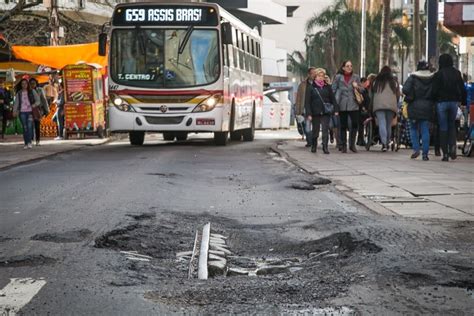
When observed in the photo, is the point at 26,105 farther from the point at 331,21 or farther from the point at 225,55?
the point at 331,21

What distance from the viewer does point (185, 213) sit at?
10.6 m

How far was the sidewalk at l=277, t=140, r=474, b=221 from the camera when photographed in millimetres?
11047

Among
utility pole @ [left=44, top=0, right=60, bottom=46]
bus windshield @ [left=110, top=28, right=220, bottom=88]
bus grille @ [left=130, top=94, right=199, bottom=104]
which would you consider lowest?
bus grille @ [left=130, top=94, right=199, bottom=104]

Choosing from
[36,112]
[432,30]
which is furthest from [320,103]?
[36,112]

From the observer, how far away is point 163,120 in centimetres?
2509

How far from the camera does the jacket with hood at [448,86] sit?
18.8 m

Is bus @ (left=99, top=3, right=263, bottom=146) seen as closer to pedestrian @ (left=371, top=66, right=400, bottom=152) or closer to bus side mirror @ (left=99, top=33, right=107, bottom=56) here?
bus side mirror @ (left=99, top=33, right=107, bottom=56)

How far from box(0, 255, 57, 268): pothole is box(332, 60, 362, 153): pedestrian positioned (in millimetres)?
14971

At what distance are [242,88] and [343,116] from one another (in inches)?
324

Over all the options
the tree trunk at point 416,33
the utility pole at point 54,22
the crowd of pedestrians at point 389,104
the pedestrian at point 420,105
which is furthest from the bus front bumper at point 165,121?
the tree trunk at point 416,33

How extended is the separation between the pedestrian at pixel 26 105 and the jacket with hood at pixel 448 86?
1076cm

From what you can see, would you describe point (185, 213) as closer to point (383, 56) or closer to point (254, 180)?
point (254, 180)

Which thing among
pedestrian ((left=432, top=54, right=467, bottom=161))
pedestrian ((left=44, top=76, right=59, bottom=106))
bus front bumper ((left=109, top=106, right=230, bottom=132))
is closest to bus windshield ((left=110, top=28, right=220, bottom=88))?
bus front bumper ((left=109, top=106, right=230, bottom=132))

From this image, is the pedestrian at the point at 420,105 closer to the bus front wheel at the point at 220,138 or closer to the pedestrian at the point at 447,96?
the pedestrian at the point at 447,96
